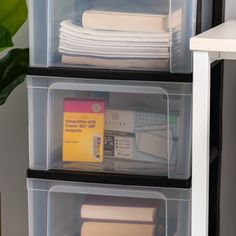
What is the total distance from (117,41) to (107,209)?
1.08ft

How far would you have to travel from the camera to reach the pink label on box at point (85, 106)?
1.23 meters

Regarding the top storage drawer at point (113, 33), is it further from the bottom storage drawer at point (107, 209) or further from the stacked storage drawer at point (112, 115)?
the bottom storage drawer at point (107, 209)

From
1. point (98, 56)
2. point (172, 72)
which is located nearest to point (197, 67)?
point (172, 72)

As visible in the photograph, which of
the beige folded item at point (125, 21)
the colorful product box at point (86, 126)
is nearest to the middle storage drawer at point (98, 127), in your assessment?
the colorful product box at point (86, 126)

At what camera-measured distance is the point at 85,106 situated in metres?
1.24

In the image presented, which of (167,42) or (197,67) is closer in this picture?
(197,67)

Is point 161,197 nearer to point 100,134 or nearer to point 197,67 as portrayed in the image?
point 100,134

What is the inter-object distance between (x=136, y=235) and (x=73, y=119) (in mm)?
259

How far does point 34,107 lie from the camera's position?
1238mm

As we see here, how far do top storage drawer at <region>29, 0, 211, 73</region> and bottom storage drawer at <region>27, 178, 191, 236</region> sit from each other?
24 cm

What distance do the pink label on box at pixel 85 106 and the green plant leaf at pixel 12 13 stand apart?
0.24 meters

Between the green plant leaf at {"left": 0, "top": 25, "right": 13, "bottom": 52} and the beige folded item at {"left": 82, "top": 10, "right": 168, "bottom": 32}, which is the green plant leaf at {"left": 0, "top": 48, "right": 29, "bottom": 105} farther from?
the beige folded item at {"left": 82, "top": 10, "right": 168, "bottom": 32}

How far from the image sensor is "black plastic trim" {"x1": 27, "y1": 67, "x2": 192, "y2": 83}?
1149mm

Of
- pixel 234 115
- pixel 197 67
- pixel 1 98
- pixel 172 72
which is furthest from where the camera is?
pixel 234 115
